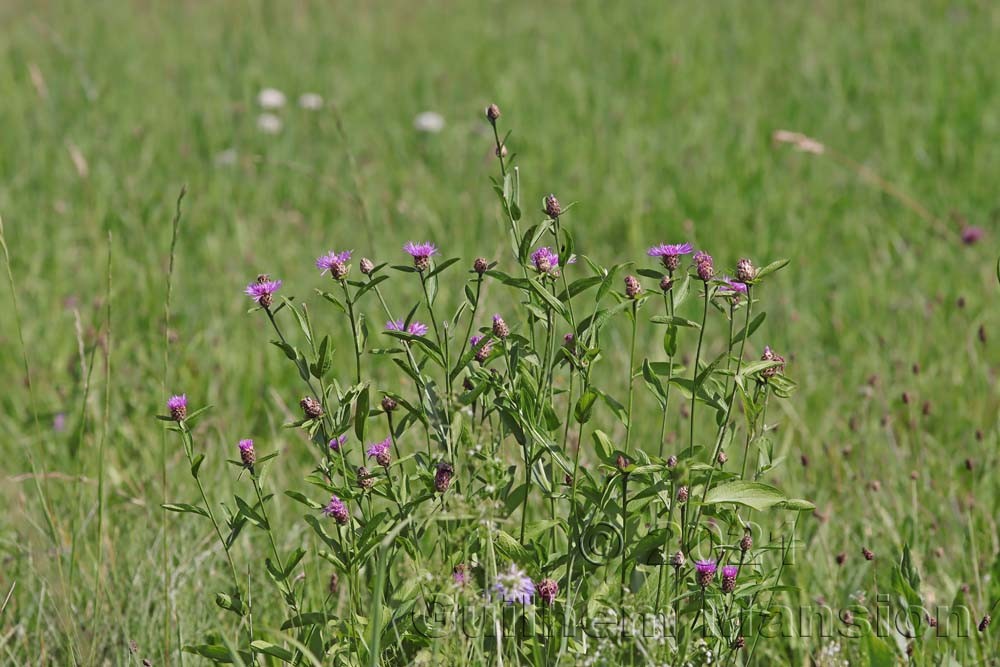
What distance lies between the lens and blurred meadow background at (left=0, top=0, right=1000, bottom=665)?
2279mm

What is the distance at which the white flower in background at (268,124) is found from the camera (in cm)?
507

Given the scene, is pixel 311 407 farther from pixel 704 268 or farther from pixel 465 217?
pixel 465 217

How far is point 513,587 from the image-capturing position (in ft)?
4.66

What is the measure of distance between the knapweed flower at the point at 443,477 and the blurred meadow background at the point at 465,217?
542 mm

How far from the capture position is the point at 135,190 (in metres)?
4.46

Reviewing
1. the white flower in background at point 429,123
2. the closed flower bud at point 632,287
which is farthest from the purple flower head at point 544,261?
the white flower in background at point 429,123

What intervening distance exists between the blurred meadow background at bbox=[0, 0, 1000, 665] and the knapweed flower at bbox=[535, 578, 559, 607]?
59 centimetres

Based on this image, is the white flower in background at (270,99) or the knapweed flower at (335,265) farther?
the white flower in background at (270,99)

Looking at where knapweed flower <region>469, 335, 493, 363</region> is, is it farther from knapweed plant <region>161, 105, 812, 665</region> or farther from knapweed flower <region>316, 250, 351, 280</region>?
knapweed flower <region>316, 250, 351, 280</region>

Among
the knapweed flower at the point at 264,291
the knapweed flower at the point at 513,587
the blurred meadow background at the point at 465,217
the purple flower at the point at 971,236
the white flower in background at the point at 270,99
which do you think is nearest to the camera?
the knapweed flower at the point at 513,587

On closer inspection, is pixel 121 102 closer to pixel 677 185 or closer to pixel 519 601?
pixel 677 185

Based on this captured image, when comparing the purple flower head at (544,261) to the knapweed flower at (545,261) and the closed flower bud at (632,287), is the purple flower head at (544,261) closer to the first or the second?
the knapweed flower at (545,261)

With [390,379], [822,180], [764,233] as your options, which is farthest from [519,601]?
[822,180]

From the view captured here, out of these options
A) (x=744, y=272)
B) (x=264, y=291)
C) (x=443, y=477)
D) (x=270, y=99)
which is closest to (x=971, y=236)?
(x=744, y=272)
